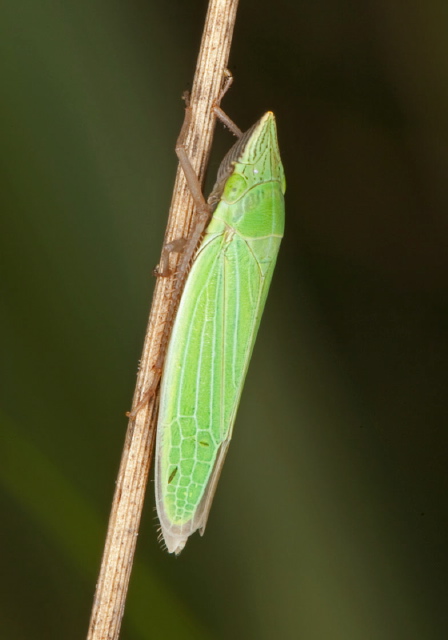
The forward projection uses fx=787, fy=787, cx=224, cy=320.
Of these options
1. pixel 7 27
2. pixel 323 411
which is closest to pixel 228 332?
pixel 323 411

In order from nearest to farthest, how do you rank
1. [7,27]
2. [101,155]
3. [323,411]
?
[7,27], [101,155], [323,411]

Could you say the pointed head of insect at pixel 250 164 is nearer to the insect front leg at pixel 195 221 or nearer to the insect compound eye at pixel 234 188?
the insect compound eye at pixel 234 188

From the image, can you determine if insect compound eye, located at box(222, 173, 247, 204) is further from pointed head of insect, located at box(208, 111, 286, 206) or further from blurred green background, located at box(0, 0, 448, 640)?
blurred green background, located at box(0, 0, 448, 640)

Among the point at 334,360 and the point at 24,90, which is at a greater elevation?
the point at 24,90

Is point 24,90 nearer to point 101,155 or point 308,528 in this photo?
point 101,155

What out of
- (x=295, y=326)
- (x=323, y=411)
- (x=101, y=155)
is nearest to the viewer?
(x=101, y=155)

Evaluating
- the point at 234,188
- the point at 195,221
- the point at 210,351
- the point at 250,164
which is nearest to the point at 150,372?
the point at 210,351

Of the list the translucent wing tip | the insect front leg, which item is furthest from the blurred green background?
the insect front leg
